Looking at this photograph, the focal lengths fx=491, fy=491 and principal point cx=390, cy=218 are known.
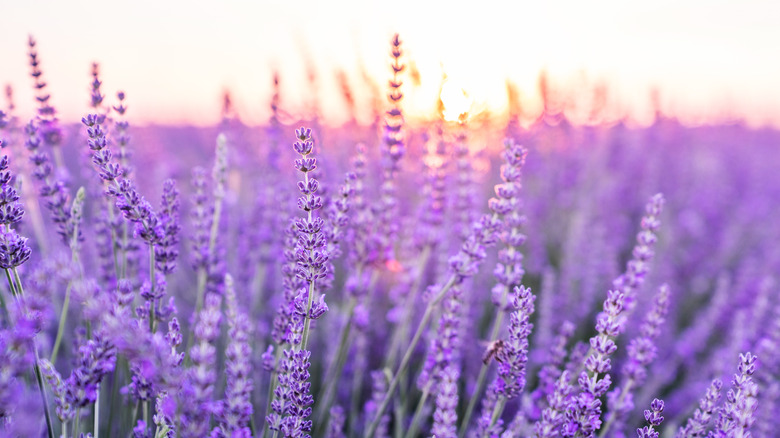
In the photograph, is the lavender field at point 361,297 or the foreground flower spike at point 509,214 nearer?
the lavender field at point 361,297

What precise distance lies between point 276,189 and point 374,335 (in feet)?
3.62

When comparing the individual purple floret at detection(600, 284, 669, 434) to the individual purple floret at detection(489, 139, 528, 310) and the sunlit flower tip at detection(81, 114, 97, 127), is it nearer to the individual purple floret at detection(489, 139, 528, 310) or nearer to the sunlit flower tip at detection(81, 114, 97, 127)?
the individual purple floret at detection(489, 139, 528, 310)

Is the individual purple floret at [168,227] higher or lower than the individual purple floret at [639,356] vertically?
higher

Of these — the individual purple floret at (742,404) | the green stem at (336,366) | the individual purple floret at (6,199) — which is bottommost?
the green stem at (336,366)

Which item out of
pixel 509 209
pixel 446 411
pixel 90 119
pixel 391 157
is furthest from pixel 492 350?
pixel 90 119

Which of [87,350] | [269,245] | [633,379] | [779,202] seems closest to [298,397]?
[87,350]

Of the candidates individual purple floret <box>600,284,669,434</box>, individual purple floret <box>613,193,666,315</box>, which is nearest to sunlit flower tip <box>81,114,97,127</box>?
individual purple floret <box>613,193,666,315</box>

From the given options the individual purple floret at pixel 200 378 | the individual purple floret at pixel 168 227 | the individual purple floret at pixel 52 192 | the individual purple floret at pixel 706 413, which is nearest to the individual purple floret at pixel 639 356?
the individual purple floret at pixel 706 413

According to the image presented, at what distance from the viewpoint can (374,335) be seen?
313 cm

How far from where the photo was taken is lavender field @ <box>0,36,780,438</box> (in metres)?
1.16

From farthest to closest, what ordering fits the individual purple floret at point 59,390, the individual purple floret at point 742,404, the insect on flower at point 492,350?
the insect on flower at point 492,350
the individual purple floret at point 742,404
the individual purple floret at point 59,390

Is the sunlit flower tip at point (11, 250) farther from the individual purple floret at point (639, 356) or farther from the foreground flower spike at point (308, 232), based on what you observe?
the individual purple floret at point (639, 356)

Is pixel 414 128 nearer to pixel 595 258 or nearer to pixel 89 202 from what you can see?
pixel 595 258

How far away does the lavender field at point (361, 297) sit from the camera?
3.81 ft
